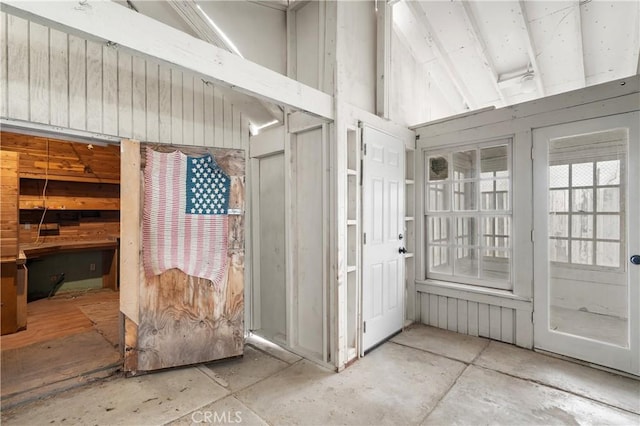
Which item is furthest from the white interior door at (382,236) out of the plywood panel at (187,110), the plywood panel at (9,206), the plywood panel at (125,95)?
the plywood panel at (9,206)

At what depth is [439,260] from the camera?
12.0ft

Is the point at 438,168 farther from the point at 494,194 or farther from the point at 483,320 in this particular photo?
the point at 483,320

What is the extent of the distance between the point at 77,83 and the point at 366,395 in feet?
10.7

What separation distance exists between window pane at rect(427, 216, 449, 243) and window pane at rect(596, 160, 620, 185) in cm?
143

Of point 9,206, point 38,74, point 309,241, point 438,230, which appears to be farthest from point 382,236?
point 9,206

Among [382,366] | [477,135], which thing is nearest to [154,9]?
[477,135]

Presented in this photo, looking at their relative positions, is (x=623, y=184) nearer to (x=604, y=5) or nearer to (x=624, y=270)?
(x=624, y=270)

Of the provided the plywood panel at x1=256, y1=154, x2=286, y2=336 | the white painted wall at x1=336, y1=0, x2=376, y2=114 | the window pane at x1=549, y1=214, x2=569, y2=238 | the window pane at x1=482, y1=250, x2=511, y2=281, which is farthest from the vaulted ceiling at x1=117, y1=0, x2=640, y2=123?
the window pane at x1=482, y1=250, x2=511, y2=281

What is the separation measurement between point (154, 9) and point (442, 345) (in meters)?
4.23

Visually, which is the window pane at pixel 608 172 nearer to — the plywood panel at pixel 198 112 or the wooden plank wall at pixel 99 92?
the wooden plank wall at pixel 99 92

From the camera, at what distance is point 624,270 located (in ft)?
8.36

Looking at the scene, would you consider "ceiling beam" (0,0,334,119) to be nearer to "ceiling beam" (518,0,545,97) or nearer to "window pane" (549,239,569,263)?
"ceiling beam" (518,0,545,97)

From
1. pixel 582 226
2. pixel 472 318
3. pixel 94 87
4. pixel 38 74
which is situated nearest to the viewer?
pixel 38 74

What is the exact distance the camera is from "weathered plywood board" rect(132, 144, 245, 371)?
248cm
